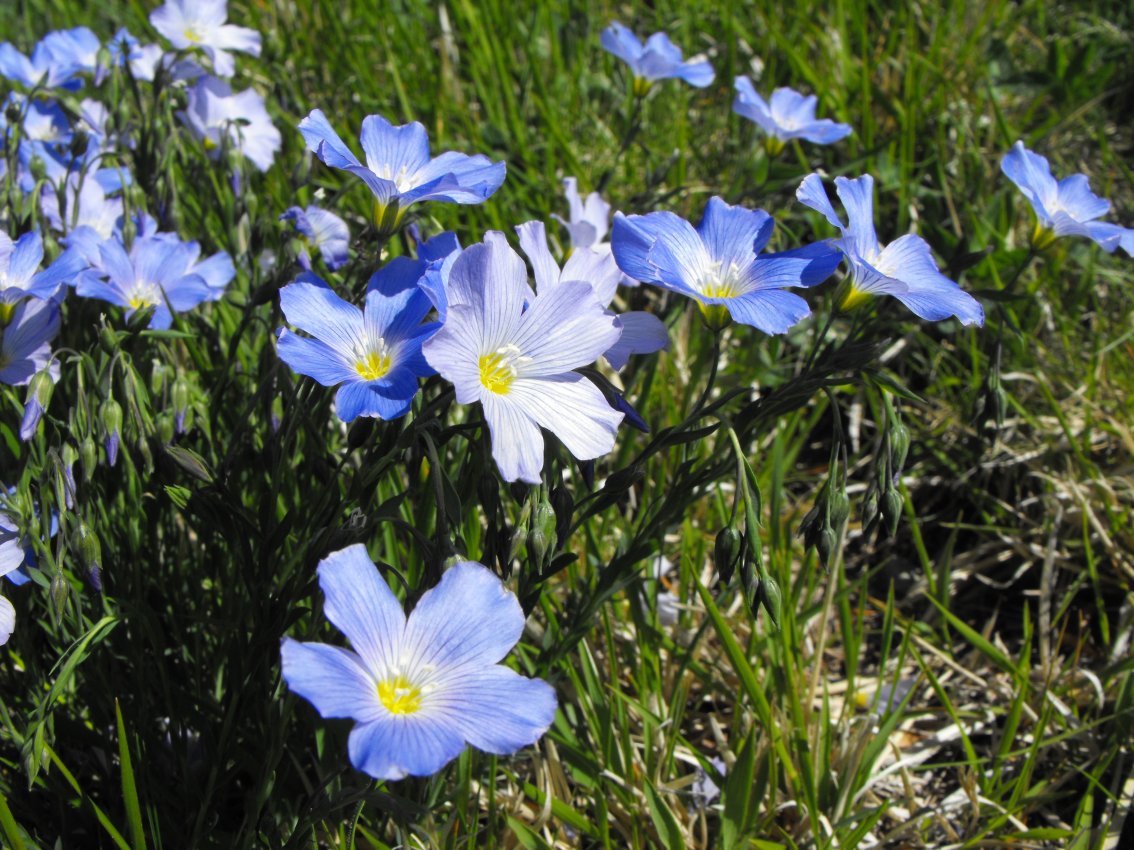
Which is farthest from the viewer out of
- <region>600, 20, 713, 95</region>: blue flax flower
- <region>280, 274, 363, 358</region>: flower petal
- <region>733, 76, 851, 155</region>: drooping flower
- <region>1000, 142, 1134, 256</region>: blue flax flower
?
<region>600, 20, 713, 95</region>: blue flax flower

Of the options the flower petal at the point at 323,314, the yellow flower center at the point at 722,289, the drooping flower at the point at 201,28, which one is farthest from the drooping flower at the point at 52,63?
the yellow flower center at the point at 722,289

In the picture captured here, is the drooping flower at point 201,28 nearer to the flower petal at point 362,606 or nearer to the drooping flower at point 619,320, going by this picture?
the drooping flower at point 619,320

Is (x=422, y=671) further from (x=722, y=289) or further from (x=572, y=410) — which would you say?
(x=722, y=289)

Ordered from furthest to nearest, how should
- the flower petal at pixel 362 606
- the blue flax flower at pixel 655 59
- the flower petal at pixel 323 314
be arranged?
1. the blue flax flower at pixel 655 59
2. the flower petal at pixel 323 314
3. the flower petal at pixel 362 606

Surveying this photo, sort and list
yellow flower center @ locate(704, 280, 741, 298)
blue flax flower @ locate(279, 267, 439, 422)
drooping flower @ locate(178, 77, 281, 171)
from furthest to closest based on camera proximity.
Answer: drooping flower @ locate(178, 77, 281, 171) → yellow flower center @ locate(704, 280, 741, 298) → blue flax flower @ locate(279, 267, 439, 422)

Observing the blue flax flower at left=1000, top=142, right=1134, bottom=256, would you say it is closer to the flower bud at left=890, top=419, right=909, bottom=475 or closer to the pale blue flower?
the flower bud at left=890, top=419, right=909, bottom=475

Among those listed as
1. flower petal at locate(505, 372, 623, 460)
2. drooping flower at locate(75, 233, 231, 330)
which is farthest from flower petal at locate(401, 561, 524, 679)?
drooping flower at locate(75, 233, 231, 330)

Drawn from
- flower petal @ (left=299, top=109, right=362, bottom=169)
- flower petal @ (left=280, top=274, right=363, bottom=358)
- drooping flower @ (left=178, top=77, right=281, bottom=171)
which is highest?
drooping flower @ (left=178, top=77, right=281, bottom=171)
